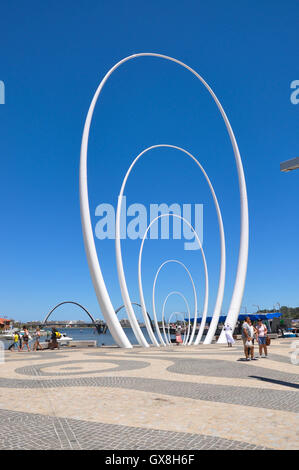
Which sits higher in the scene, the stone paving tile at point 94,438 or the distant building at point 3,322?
the stone paving tile at point 94,438

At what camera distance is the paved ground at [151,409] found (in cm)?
524

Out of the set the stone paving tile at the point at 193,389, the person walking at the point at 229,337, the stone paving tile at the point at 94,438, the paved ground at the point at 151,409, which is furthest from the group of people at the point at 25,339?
the stone paving tile at the point at 94,438

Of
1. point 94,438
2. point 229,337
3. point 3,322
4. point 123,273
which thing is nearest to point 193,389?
point 94,438

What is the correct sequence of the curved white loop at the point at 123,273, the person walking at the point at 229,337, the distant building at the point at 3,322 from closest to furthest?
the person walking at the point at 229,337, the curved white loop at the point at 123,273, the distant building at the point at 3,322

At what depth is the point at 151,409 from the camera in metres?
7.00

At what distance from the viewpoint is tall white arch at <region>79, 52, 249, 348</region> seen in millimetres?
24016

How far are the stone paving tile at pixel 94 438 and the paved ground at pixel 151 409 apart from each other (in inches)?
0.5

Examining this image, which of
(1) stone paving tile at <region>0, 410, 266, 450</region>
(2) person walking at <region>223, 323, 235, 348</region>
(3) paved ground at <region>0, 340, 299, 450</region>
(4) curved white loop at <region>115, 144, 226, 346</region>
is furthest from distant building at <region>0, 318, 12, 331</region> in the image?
(1) stone paving tile at <region>0, 410, 266, 450</region>

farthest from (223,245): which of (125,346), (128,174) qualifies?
(125,346)

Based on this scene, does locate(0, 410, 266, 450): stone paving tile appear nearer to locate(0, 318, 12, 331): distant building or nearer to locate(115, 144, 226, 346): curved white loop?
locate(115, 144, 226, 346): curved white loop

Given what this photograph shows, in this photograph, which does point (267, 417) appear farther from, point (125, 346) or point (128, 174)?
point (128, 174)

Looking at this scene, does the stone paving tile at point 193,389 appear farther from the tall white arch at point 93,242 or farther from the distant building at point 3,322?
the distant building at point 3,322

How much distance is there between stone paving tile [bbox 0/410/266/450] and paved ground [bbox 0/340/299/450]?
0.01 meters
